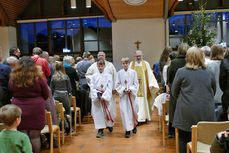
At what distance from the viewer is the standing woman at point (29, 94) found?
3104 mm

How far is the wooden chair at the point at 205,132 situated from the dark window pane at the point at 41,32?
1260cm

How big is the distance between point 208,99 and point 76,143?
2.79m

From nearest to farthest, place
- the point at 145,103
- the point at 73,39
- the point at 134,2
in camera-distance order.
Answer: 1. the point at 145,103
2. the point at 134,2
3. the point at 73,39

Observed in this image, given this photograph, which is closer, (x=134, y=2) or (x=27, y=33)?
(x=134, y=2)

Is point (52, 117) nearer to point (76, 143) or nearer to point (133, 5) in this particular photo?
point (76, 143)

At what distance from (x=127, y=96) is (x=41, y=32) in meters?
10.2

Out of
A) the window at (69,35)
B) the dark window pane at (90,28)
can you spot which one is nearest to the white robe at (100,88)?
the window at (69,35)

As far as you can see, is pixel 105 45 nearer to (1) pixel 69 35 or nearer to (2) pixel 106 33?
(2) pixel 106 33

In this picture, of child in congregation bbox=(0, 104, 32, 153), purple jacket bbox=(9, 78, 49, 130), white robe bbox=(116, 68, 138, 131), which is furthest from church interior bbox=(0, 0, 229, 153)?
child in congregation bbox=(0, 104, 32, 153)

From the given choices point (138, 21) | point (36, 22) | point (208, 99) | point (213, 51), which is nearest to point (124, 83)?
point (213, 51)

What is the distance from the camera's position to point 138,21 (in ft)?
37.8

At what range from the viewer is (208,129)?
262cm

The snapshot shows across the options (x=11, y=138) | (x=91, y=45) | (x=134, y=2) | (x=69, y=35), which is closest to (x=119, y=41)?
(x=91, y=45)

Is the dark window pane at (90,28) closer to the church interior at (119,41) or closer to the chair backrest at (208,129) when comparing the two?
the church interior at (119,41)
